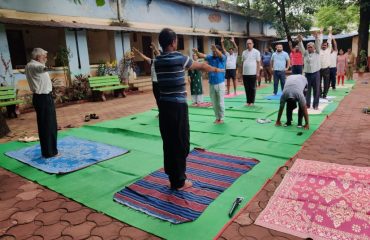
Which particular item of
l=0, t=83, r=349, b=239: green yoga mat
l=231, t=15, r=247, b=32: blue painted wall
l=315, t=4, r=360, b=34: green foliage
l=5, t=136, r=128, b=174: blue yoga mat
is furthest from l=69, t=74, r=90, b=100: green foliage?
l=315, t=4, r=360, b=34: green foliage

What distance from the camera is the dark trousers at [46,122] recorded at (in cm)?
Answer: 437

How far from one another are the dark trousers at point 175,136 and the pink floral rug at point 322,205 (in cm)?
97

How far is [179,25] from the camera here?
1617 centimetres

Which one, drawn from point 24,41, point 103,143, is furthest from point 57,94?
point 103,143

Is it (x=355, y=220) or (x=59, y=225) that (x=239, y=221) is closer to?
(x=355, y=220)

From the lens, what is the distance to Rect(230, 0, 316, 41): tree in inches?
800

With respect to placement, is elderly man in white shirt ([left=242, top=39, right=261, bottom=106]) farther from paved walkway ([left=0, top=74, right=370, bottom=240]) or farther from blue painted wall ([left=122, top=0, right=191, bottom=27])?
blue painted wall ([left=122, top=0, right=191, bottom=27])

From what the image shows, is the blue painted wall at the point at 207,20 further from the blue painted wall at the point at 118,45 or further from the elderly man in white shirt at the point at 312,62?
the elderly man in white shirt at the point at 312,62

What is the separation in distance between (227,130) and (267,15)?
1788 cm

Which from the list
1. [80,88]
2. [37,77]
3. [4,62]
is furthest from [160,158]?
[80,88]

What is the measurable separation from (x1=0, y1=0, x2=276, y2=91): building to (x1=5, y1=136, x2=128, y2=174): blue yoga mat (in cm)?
530

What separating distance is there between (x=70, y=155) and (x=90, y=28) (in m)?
7.61

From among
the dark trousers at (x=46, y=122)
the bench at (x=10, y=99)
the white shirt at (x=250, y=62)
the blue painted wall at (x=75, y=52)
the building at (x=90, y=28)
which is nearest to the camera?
the dark trousers at (x=46, y=122)

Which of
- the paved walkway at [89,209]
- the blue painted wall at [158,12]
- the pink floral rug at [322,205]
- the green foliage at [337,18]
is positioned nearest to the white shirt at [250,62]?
the paved walkway at [89,209]
